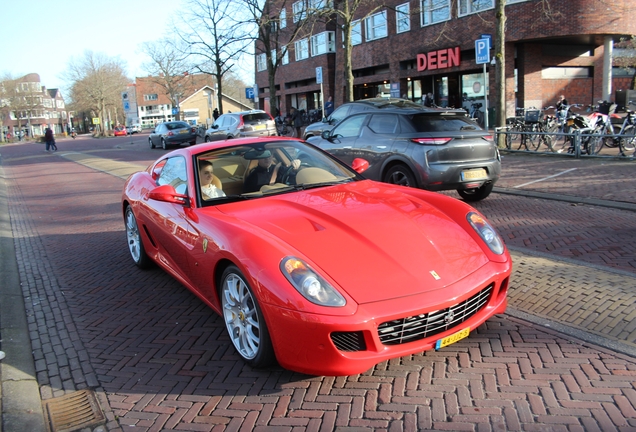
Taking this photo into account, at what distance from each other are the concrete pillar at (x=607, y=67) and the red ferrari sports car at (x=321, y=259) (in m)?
24.5

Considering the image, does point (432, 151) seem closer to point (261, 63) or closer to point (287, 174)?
point (287, 174)

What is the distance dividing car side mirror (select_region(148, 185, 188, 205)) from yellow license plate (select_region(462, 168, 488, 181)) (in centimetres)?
478

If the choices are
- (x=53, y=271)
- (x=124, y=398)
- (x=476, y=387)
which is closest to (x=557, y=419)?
(x=476, y=387)

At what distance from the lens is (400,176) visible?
26.9 ft

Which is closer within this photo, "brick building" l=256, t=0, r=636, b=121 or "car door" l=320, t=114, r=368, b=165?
"car door" l=320, t=114, r=368, b=165

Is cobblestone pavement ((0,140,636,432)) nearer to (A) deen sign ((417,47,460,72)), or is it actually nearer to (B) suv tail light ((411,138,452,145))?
(B) suv tail light ((411,138,452,145))

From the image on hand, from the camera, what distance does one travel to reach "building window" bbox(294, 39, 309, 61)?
41.6 meters

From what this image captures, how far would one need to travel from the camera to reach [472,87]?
88.9 feet

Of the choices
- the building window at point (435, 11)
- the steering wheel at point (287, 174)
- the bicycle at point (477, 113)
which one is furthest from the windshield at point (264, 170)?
the building window at point (435, 11)

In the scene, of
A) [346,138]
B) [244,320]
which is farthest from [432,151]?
[244,320]

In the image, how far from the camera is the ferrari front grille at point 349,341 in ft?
9.18

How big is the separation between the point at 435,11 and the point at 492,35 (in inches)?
174

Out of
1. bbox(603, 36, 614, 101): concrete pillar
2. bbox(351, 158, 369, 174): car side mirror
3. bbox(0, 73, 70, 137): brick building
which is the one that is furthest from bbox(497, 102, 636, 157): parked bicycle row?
bbox(0, 73, 70, 137): brick building

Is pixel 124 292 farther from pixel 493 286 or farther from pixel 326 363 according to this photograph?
pixel 493 286
